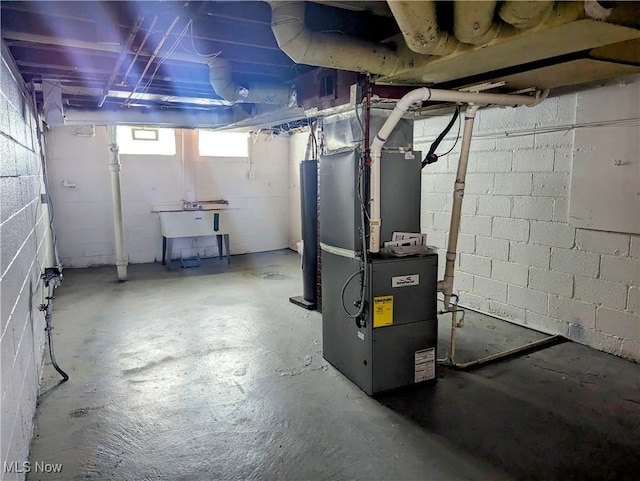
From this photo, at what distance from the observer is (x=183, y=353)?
130 inches

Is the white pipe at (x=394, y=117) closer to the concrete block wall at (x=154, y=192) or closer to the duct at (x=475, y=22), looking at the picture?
the duct at (x=475, y=22)

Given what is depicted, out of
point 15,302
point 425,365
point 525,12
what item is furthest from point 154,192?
point 525,12

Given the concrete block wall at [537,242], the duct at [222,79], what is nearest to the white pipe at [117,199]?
the duct at [222,79]

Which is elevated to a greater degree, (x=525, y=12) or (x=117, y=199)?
(x=525, y=12)

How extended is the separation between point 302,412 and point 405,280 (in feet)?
3.20

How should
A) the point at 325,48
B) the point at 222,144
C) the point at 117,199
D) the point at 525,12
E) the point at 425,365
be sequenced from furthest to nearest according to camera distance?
the point at 222,144
the point at 117,199
the point at 425,365
the point at 325,48
the point at 525,12

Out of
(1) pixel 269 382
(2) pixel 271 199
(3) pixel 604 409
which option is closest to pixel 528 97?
(3) pixel 604 409

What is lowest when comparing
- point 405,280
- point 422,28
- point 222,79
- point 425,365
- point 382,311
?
point 425,365

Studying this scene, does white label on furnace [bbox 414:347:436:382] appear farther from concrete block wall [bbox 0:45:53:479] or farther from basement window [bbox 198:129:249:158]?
basement window [bbox 198:129:249:158]

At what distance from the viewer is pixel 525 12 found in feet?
5.14

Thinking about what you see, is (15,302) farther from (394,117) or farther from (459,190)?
(459,190)

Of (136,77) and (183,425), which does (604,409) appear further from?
(136,77)

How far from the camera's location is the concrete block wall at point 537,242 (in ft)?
10.2

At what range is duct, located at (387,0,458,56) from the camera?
158 centimetres
